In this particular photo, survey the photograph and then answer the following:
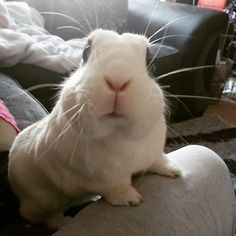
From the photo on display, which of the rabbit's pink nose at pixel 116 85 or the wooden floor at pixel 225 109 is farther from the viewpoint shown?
the wooden floor at pixel 225 109

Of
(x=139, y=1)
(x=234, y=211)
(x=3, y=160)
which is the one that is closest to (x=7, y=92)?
(x=3, y=160)

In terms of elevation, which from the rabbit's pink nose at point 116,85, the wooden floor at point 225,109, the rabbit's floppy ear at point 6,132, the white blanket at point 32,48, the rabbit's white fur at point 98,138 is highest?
the rabbit's pink nose at point 116,85

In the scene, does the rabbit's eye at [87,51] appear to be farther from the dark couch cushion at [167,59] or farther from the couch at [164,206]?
the dark couch cushion at [167,59]

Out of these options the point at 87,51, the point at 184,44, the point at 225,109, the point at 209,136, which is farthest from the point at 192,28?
the point at 87,51

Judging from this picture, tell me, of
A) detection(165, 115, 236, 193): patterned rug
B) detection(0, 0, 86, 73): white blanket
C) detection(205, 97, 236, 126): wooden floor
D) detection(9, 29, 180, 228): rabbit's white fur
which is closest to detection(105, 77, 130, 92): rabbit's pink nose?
detection(9, 29, 180, 228): rabbit's white fur

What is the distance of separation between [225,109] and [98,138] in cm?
211

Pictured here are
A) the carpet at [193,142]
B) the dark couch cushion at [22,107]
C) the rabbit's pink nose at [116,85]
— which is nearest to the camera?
the rabbit's pink nose at [116,85]

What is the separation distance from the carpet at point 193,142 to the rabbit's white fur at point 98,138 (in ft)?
0.32

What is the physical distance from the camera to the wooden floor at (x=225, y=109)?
2361 mm

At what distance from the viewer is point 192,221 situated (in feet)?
1.96

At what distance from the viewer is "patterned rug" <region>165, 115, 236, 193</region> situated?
6.06 ft

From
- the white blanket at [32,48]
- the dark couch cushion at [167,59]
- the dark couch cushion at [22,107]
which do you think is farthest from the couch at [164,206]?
the dark couch cushion at [167,59]

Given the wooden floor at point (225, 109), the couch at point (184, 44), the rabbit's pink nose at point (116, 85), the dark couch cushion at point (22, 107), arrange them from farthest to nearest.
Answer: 1. the wooden floor at point (225, 109)
2. the couch at point (184, 44)
3. the dark couch cushion at point (22, 107)
4. the rabbit's pink nose at point (116, 85)

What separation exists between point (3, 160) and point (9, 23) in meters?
1.05
